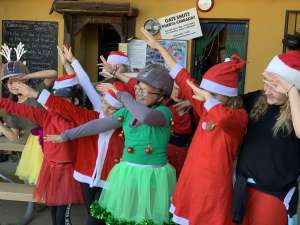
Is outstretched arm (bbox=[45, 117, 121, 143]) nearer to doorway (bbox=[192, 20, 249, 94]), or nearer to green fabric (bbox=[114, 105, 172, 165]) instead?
green fabric (bbox=[114, 105, 172, 165])

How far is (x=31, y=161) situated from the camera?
4102mm

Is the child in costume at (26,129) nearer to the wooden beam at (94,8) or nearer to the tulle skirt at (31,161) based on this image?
the tulle skirt at (31,161)

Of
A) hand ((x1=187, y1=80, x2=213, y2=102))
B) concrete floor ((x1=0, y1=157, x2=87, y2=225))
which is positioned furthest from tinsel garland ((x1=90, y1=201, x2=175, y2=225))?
concrete floor ((x1=0, y1=157, x2=87, y2=225))

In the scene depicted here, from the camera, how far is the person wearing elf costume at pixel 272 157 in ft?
7.73

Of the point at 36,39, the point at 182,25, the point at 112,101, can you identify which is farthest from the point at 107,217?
the point at 36,39

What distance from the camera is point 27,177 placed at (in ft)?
13.7

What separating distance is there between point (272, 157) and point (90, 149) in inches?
55.1

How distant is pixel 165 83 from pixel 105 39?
4088 millimetres

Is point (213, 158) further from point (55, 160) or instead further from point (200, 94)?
point (55, 160)

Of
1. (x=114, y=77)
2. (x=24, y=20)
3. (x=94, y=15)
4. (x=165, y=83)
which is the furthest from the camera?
(x=24, y=20)

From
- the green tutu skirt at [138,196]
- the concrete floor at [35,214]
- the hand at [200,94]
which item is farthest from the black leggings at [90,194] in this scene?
the hand at [200,94]

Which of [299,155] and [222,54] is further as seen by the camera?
[222,54]

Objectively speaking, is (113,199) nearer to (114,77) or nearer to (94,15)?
(114,77)

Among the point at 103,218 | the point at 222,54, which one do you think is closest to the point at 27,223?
the point at 103,218
